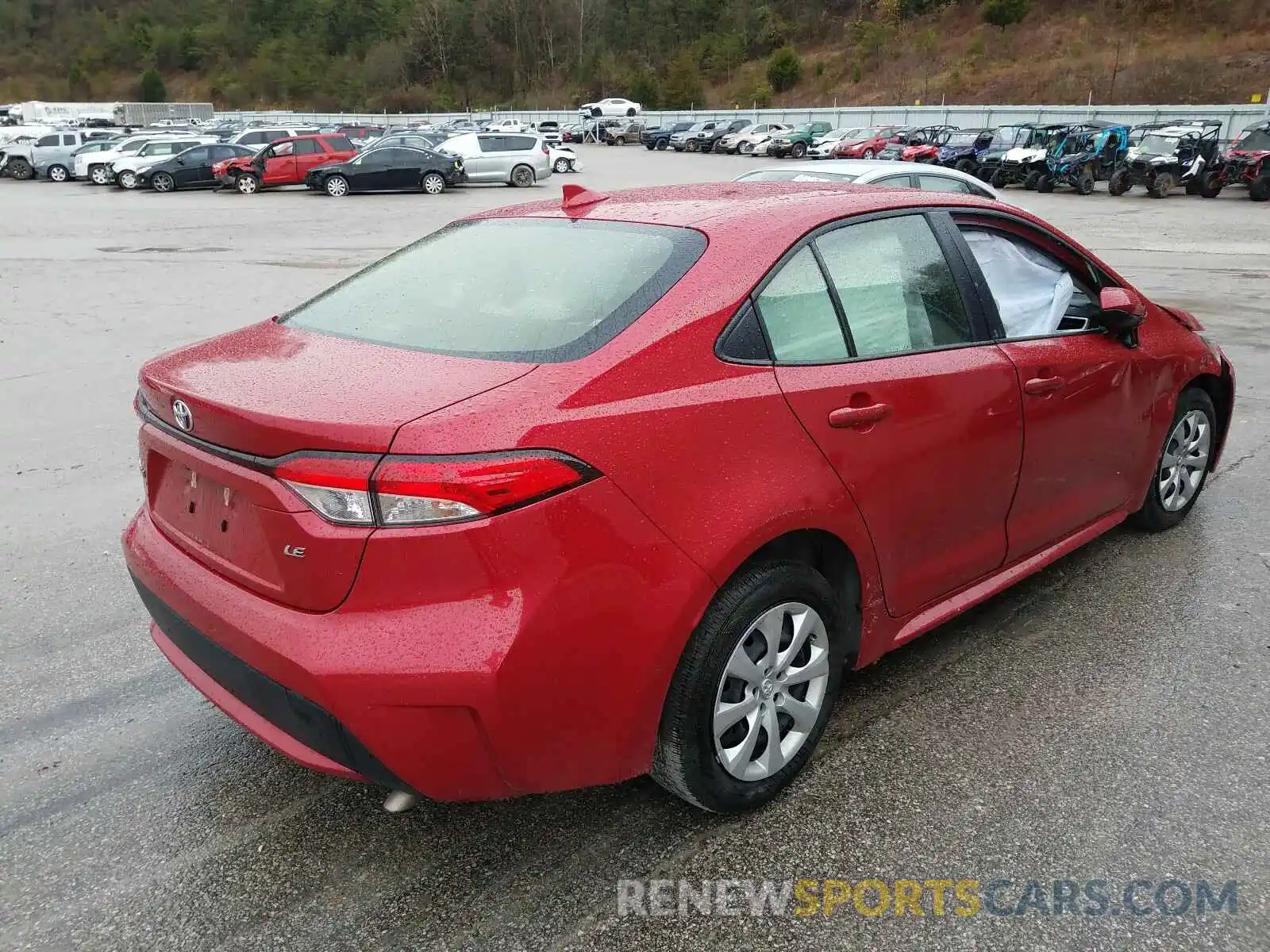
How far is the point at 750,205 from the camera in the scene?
2.98 m

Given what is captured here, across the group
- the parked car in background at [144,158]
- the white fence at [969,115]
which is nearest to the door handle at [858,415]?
the parked car in background at [144,158]

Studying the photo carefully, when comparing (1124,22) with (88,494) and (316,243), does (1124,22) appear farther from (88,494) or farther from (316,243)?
(88,494)

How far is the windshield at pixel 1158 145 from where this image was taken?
25.6 meters

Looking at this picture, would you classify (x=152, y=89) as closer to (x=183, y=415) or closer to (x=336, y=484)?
(x=183, y=415)

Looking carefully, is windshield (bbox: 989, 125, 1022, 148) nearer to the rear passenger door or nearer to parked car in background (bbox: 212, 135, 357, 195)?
parked car in background (bbox: 212, 135, 357, 195)

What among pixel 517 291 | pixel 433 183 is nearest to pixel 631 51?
pixel 433 183

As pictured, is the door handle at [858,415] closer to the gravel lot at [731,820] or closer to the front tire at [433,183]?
the gravel lot at [731,820]

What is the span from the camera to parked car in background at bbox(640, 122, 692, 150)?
173 feet

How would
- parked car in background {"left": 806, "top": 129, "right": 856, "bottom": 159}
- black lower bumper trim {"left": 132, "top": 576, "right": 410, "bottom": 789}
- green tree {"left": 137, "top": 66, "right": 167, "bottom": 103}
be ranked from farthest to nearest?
1. green tree {"left": 137, "top": 66, "right": 167, "bottom": 103}
2. parked car in background {"left": 806, "top": 129, "right": 856, "bottom": 159}
3. black lower bumper trim {"left": 132, "top": 576, "right": 410, "bottom": 789}

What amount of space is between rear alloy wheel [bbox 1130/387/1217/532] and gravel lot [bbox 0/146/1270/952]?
12 centimetres

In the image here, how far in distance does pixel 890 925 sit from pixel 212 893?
5.48 feet

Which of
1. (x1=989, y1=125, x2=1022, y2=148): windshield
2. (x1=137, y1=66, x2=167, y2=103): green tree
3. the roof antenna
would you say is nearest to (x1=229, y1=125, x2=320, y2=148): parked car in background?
(x1=989, y1=125, x2=1022, y2=148): windshield

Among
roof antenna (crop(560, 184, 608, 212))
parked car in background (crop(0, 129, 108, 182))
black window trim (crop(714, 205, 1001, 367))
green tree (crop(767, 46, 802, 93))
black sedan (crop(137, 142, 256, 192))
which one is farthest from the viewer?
green tree (crop(767, 46, 802, 93))

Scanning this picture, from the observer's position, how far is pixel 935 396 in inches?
117
